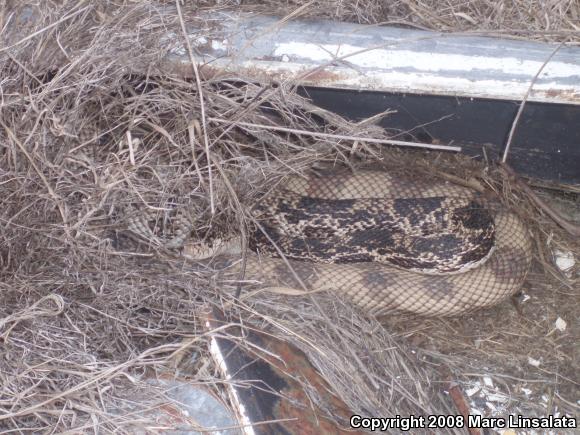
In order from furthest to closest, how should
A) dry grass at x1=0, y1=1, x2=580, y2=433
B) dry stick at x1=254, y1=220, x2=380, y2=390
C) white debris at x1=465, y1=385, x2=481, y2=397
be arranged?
white debris at x1=465, y1=385, x2=481, y2=397
dry stick at x1=254, y1=220, x2=380, y2=390
dry grass at x1=0, y1=1, x2=580, y2=433

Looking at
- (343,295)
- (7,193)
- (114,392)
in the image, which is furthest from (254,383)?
(7,193)

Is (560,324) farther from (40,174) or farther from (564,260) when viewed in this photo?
(40,174)

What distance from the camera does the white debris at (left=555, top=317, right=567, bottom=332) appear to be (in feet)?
10.2

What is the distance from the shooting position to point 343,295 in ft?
9.89

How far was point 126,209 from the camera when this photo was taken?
262 centimetres

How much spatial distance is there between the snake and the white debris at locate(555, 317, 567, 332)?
23 cm

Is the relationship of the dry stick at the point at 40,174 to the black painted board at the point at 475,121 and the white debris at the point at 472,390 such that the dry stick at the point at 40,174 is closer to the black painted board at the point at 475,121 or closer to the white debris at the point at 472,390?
the black painted board at the point at 475,121

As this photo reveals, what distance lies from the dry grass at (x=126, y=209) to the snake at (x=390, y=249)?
0.71ft

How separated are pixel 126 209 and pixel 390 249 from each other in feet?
4.11

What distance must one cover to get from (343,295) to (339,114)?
81cm

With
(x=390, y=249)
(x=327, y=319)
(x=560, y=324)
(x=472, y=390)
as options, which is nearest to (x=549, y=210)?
(x=560, y=324)

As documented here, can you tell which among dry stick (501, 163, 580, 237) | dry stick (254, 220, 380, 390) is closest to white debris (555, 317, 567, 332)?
dry stick (501, 163, 580, 237)

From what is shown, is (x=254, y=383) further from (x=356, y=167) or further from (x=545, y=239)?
(x=545, y=239)

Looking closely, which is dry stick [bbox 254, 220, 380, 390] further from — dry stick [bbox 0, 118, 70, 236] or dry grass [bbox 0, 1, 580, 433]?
dry stick [bbox 0, 118, 70, 236]
